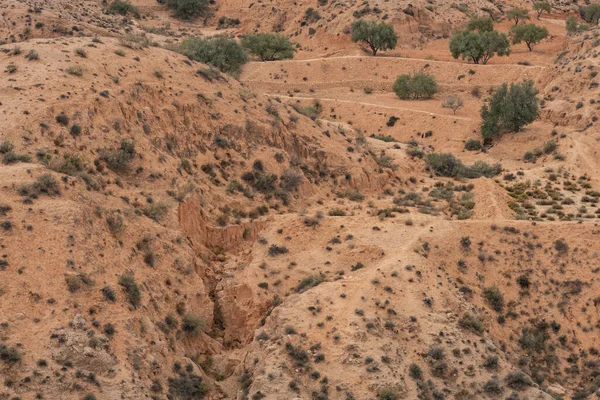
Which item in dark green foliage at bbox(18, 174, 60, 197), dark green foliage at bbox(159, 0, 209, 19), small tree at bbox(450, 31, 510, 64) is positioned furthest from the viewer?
dark green foliage at bbox(159, 0, 209, 19)

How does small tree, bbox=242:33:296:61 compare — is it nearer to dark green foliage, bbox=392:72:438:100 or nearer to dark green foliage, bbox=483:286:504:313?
dark green foliage, bbox=392:72:438:100

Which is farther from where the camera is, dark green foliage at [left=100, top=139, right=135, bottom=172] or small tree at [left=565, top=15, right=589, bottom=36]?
small tree at [left=565, top=15, right=589, bottom=36]

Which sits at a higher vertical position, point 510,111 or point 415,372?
point 415,372

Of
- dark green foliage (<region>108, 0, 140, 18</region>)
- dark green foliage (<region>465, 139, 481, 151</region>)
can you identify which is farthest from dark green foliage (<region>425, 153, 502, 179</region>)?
dark green foliage (<region>108, 0, 140, 18</region>)

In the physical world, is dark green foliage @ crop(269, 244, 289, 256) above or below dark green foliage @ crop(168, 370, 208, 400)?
above

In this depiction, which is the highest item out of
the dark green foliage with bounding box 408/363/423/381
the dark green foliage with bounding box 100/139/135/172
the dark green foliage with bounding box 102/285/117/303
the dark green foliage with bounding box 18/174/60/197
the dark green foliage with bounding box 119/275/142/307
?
the dark green foliage with bounding box 18/174/60/197

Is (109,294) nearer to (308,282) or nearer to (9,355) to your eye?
(9,355)

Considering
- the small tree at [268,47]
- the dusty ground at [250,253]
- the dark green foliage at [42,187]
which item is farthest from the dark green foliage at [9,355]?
the small tree at [268,47]

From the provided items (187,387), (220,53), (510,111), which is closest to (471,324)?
(187,387)
